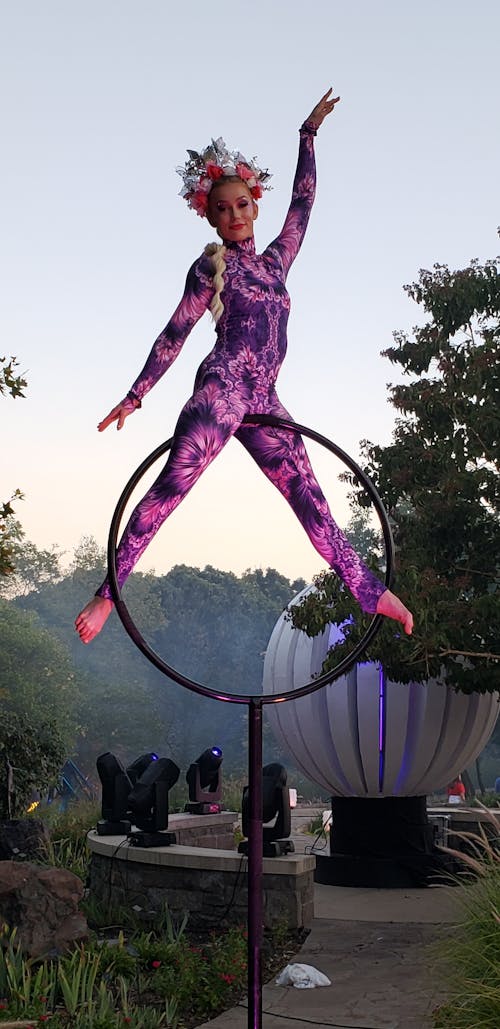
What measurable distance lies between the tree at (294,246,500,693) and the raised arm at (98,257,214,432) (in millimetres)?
4961

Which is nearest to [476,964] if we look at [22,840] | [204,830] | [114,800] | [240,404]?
[240,404]

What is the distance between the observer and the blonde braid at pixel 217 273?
16.0ft

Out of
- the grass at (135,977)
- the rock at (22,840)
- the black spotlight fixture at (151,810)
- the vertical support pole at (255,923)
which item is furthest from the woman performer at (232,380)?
the rock at (22,840)

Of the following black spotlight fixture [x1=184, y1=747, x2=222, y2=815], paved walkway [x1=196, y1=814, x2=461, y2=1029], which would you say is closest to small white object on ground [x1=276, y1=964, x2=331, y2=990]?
paved walkway [x1=196, y1=814, x2=461, y2=1029]

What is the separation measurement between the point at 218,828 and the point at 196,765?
3.06ft

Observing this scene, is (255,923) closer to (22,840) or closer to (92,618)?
(92,618)

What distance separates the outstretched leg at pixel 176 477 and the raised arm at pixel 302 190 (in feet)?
3.75

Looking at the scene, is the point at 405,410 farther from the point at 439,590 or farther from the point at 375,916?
the point at 375,916

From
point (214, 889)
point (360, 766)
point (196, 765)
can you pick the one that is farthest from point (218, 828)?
point (214, 889)

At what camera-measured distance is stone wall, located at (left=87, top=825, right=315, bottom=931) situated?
8.88 meters

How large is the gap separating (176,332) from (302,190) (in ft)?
3.83

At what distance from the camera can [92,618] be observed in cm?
457

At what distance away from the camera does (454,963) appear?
586 cm

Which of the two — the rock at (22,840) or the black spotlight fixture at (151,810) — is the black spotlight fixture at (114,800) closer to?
the black spotlight fixture at (151,810)
